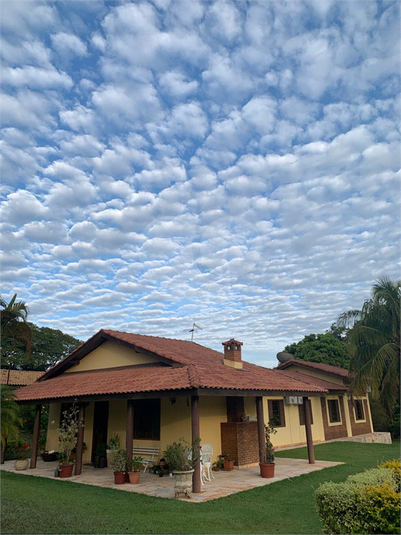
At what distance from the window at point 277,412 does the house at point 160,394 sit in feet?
16.5

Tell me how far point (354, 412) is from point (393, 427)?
2616 millimetres

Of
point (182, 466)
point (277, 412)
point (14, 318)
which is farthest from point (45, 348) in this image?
point (182, 466)

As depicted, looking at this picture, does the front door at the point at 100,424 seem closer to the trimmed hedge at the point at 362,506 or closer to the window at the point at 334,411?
the trimmed hedge at the point at 362,506

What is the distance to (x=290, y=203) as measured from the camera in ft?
45.5

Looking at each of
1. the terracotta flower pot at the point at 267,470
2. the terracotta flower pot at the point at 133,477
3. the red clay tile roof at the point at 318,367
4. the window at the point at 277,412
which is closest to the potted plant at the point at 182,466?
the terracotta flower pot at the point at 133,477

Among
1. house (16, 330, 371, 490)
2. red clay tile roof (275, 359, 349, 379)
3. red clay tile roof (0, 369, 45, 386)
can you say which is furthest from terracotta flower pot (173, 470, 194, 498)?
red clay tile roof (0, 369, 45, 386)

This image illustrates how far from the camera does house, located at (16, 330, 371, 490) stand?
1167 centimetres

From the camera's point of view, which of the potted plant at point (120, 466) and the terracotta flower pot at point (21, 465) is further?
the terracotta flower pot at point (21, 465)

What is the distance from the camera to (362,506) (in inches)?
212

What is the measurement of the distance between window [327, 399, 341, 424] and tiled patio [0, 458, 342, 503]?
937cm

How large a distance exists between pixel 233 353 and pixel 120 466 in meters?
6.34

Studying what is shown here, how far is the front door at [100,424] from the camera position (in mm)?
15844

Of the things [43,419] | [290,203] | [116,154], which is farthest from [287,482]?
[43,419]

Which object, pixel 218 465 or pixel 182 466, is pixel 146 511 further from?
pixel 218 465
